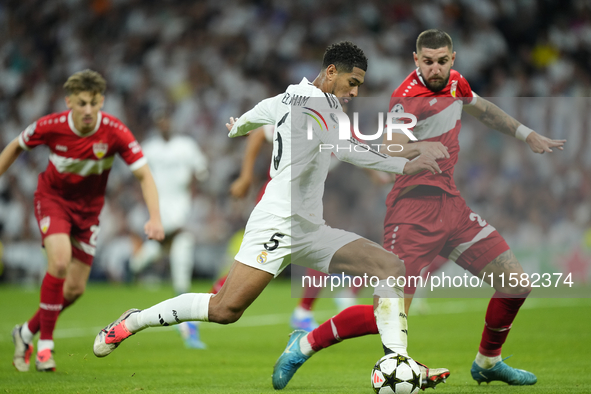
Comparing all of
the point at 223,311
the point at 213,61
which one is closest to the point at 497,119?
the point at 223,311

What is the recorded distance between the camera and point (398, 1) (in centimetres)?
1834

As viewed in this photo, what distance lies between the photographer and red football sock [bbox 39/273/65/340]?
5.87 m

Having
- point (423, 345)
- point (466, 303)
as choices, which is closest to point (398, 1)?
point (466, 303)

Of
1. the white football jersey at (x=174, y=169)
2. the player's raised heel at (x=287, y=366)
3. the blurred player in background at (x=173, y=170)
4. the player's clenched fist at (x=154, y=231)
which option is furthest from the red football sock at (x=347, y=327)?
the white football jersey at (x=174, y=169)

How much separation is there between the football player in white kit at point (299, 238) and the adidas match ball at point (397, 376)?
8cm

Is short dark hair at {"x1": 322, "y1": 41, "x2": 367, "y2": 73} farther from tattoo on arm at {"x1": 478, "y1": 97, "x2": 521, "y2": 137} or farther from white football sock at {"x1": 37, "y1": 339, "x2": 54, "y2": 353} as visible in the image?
white football sock at {"x1": 37, "y1": 339, "x2": 54, "y2": 353}

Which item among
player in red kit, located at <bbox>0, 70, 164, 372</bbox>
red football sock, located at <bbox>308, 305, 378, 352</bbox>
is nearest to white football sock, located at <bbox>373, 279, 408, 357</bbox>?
red football sock, located at <bbox>308, 305, 378, 352</bbox>

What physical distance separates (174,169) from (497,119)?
555 cm

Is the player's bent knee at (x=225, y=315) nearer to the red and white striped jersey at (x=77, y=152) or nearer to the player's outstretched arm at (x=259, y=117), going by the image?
the player's outstretched arm at (x=259, y=117)

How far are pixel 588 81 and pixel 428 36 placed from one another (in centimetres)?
1246

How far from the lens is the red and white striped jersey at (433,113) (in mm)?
5051

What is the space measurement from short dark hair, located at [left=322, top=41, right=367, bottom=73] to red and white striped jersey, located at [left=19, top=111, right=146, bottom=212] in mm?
2230

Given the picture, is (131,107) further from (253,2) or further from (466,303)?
(466,303)

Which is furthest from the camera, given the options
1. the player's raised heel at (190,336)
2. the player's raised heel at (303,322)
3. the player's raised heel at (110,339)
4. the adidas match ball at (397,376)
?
the player's raised heel at (303,322)
